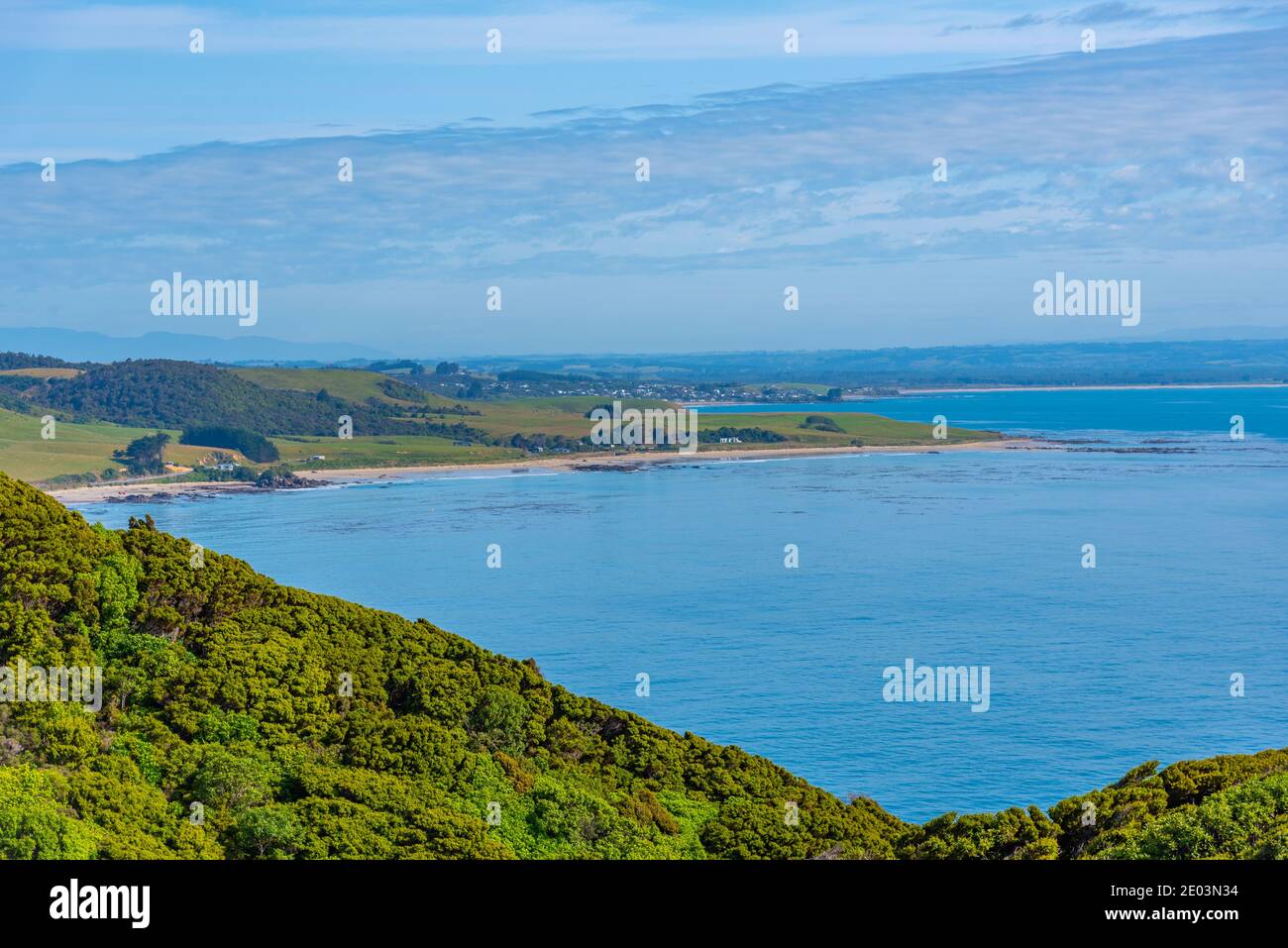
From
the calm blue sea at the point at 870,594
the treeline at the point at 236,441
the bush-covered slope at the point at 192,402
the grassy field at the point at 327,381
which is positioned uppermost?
the grassy field at the point at 327,381

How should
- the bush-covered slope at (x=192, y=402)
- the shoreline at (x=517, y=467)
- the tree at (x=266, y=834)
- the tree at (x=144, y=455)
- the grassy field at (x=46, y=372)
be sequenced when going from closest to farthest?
the tree at (x=266, y=834) < the shoreline at (x=517, y=467) < the tree at (x=144, y=455) < the bush-covered slope at (x=192, y=402) < the grassy field at (x=46, y=372)

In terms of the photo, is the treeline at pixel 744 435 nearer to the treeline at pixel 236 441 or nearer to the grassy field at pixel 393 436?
the grassy field at pixel 393 436

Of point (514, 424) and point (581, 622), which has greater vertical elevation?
point (514, 424)

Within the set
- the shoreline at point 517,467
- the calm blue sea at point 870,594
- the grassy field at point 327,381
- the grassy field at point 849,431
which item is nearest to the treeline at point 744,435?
the grassy field at point 849,431
